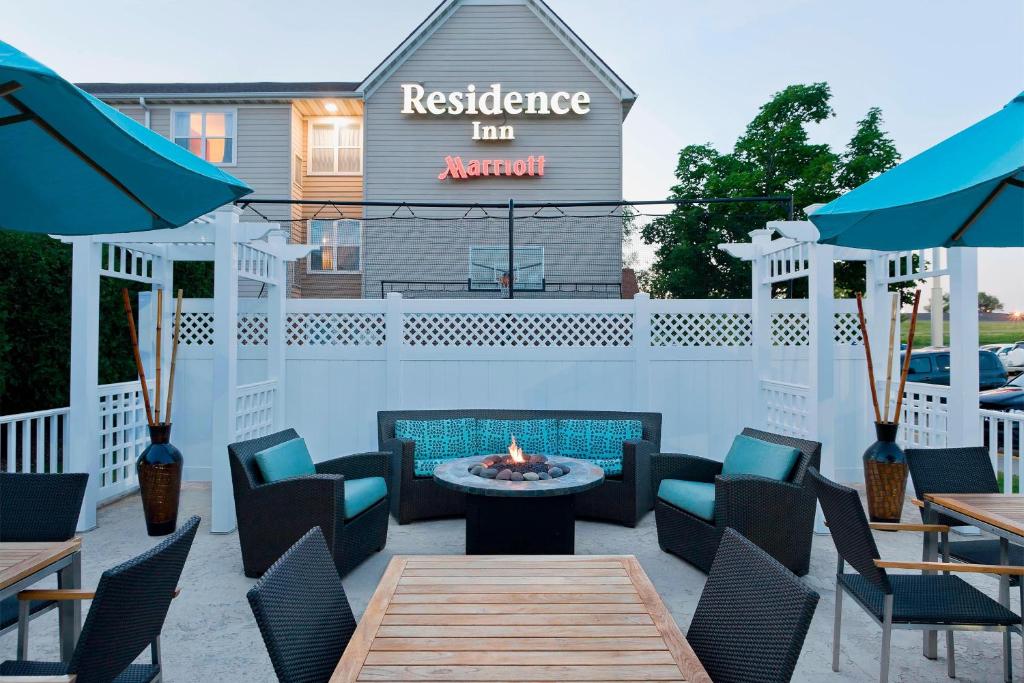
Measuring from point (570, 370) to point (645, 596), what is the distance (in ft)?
15.3

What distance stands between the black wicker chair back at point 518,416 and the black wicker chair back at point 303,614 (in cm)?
355

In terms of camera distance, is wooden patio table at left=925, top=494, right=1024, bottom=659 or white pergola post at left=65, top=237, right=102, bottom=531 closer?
wooden patio table at left=925, top=494, right=1024, bottom=659

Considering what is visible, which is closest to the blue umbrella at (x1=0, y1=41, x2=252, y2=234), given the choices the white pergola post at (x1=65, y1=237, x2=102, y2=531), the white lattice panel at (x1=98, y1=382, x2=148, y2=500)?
the white pergola post at (x1=65, y1=237, x2=102, y2=531)

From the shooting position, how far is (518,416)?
558 centimetres

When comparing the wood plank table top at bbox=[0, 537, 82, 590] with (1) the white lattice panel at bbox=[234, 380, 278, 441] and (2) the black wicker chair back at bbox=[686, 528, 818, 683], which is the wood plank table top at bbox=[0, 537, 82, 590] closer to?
(2) the black wicker chair back at bbox=[686, 528, 818, 683]

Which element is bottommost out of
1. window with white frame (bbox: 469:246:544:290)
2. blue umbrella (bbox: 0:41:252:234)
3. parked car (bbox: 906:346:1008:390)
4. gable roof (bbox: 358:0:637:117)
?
parked car (bbox: 906:346:1008:390)

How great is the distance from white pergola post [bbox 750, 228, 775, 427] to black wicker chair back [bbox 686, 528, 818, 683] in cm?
470

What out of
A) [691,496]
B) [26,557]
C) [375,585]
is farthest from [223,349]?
[691,496]

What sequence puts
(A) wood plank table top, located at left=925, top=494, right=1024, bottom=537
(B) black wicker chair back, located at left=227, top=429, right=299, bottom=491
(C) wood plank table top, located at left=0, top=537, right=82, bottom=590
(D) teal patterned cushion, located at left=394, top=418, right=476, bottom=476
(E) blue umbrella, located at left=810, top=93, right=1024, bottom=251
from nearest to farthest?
(C) wood plank table top, located at left=0, top=537, right=82, bottom=590 → (E) blue umbrella, located at left=810, top=93, right=1024, bottom=251 → (A) wood plank table top, located at left=925, top=494, right=1024, bottom=537 → (B) black wicker chair back, located at left=227, top=429, right=299, bottom=491 → (D) teal patterned cushion, located at left=394, top=418, right=476, bottom=476

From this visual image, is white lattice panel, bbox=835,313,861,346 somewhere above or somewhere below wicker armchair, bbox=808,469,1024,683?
above

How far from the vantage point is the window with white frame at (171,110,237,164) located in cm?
1216

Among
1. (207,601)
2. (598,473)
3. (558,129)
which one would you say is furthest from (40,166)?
(558,129)

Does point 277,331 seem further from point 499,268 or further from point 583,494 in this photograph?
point 499,268

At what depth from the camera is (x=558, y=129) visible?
11594 mm
